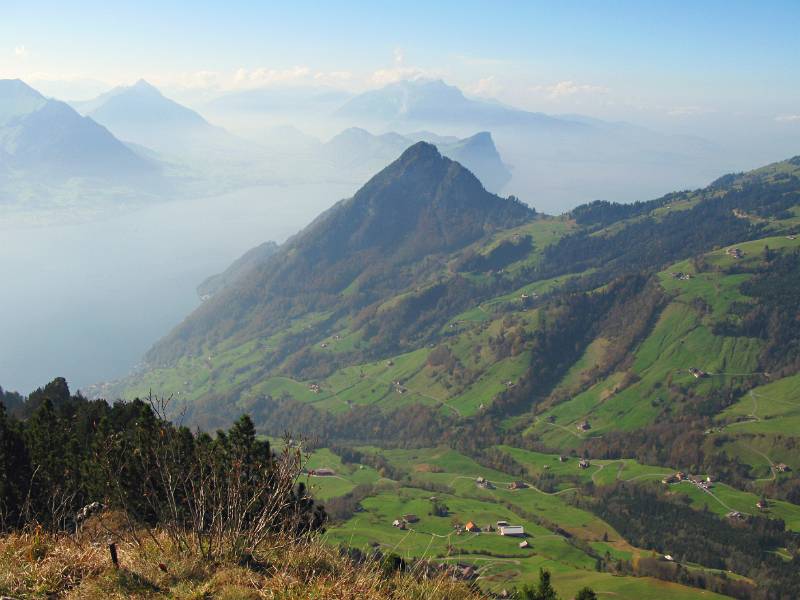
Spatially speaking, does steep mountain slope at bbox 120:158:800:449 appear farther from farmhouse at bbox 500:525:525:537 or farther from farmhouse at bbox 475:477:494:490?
farmhouse at bbox 500:525:525:537

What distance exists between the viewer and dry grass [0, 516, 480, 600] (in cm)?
762

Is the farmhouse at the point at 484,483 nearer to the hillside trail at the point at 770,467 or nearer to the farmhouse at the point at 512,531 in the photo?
the farmhouse at the point at 512,531

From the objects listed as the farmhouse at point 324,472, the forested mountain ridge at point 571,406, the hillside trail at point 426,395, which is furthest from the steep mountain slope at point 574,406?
the farmhouse at point 324,472

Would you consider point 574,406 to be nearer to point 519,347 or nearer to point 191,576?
point 519,347

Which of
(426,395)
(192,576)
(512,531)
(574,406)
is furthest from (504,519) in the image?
(192,576)

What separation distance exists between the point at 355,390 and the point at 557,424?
2065 inches

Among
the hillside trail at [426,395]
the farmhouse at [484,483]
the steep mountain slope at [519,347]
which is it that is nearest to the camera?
the farmhouse at [484,483]

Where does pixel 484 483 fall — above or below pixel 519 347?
below

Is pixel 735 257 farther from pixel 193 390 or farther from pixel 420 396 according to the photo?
pixel 193 390

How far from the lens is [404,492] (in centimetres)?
8744

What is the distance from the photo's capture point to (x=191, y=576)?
8312mm

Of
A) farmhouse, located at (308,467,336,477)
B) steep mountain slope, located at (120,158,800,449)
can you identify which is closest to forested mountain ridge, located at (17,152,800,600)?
steep mountain slope, located at (120,158,800,449)

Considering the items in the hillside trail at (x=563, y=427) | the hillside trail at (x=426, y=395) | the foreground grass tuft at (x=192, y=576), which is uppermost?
the foreground grass tuft at (x=192, y=576)

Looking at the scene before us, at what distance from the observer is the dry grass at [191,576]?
300 inches
